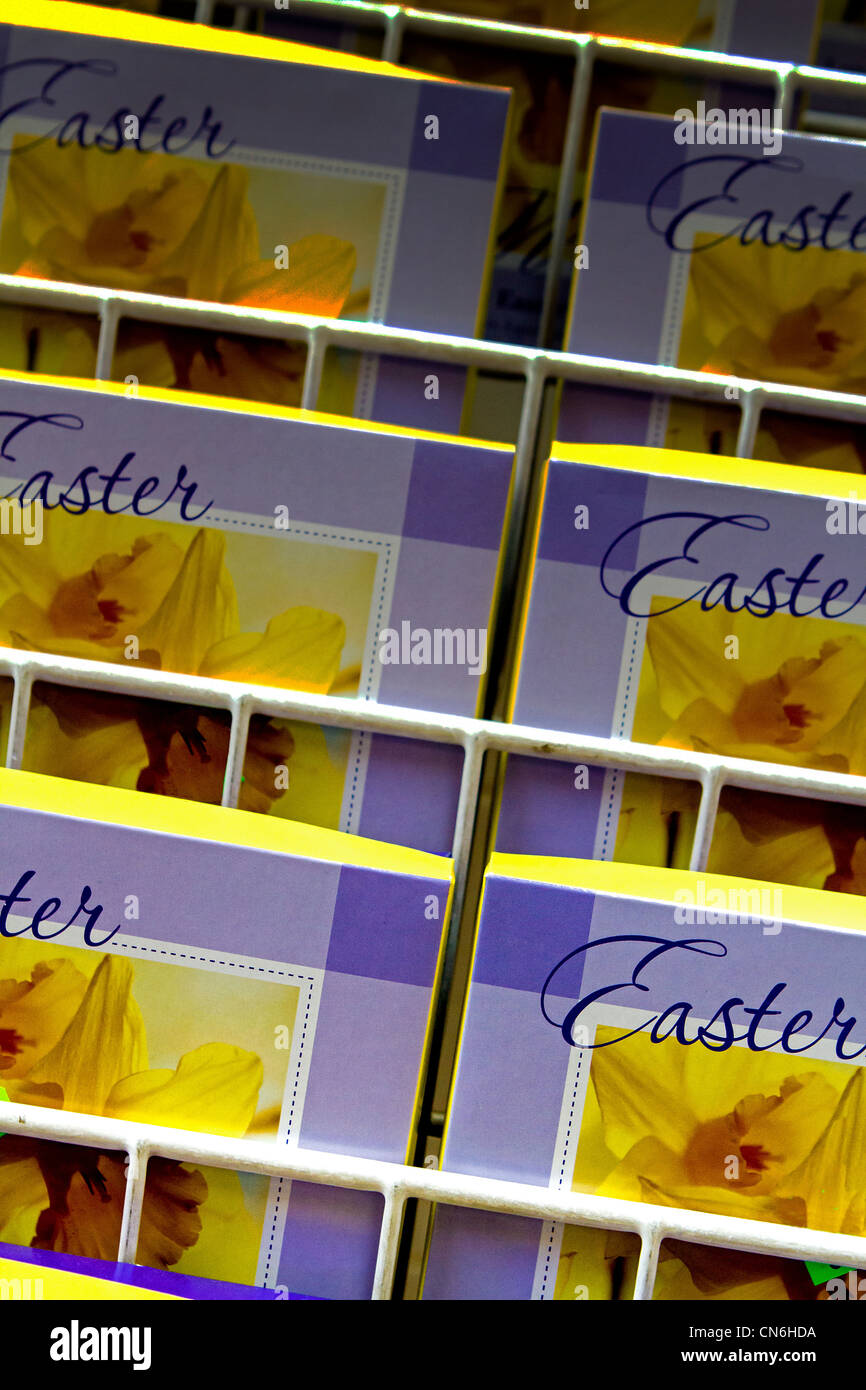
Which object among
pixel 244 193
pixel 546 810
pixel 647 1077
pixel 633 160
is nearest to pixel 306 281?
pixel 244 193

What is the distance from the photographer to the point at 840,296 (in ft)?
1.59

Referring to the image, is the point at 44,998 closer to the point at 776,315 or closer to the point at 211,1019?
the point at 211,1019

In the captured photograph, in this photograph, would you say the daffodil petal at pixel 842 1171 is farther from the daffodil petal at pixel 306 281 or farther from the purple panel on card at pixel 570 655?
the daffodil petal at pixel 306 281

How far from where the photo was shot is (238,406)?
0.46m

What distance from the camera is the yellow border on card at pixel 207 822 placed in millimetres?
423

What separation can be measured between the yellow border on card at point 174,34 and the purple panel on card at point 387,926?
0.35m

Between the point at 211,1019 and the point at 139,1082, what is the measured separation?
0.12ft

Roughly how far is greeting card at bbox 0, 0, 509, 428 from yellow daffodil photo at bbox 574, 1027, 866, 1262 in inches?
11.1

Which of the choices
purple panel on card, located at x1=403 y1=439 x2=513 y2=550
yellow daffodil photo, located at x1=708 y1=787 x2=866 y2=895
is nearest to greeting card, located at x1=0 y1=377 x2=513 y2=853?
purple panel on card, located at x1=403 y1=439 x2=513 y2=550

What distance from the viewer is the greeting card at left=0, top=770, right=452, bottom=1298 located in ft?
1.36

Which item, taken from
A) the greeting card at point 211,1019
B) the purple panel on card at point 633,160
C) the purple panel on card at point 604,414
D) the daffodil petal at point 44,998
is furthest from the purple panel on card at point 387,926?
the purple panel on card at point 633,160

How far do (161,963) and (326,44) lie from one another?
432mm

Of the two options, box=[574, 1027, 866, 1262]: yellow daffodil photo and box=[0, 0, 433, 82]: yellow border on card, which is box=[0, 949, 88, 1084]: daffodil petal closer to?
box=[574, 1027, 866, 1262]: yellow daffodil photo

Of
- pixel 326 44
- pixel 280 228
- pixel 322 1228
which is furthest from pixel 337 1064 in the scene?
pixel 326 44
